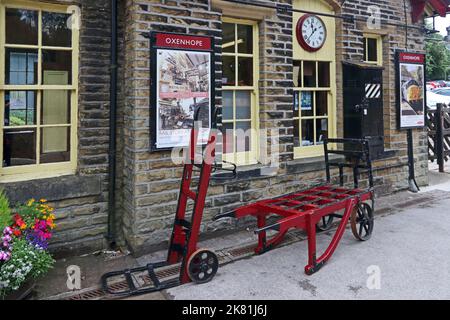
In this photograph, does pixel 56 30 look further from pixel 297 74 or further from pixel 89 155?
pixel 297 74

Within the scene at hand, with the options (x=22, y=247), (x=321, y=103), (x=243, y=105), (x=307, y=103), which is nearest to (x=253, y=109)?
(x=243, y=105)

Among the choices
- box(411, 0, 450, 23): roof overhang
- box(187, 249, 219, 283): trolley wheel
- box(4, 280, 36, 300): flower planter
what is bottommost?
box(4, 280, 36, 300): flower planter

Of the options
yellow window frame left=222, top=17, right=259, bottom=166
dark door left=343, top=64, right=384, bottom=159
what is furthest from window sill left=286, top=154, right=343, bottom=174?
dark door left=343, top=64, right=384, bottom=159

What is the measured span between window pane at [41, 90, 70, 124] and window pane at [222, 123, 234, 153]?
215 centimetres

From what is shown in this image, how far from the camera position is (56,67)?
4.80 metres

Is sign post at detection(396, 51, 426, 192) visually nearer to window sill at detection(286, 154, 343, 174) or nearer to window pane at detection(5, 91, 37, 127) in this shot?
window sill at detection(286, 154, 343, 174)

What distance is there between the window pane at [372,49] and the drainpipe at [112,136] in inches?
199

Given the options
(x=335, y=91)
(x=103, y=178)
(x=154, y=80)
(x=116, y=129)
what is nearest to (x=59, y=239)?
(x=103, y=178)

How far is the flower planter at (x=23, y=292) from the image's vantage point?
11.5 ft

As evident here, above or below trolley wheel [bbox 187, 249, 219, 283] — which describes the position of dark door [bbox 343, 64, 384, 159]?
above

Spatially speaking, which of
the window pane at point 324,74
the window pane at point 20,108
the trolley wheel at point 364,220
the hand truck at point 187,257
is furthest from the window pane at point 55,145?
the window pane at point 324,74

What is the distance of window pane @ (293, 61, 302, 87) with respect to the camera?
21.1 ft

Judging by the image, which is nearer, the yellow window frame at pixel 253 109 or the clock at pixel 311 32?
the yellow window frame at pixel 253 109

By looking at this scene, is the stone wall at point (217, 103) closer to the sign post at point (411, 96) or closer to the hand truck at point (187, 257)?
the hand truck at point (187, 257)
